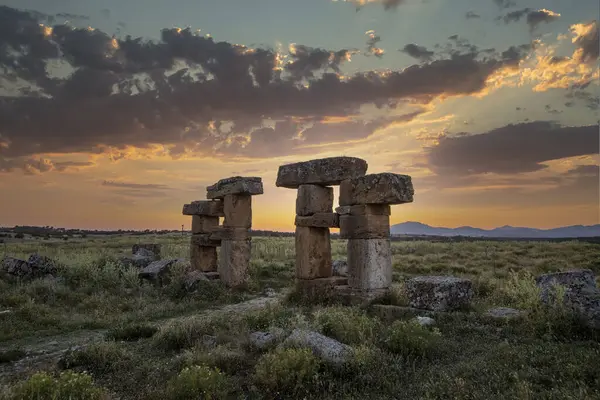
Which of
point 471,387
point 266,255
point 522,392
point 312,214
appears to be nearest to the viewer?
point 522,392

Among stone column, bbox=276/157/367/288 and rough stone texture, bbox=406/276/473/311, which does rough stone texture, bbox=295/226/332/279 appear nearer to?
stone column, bbox=276/157/367/288

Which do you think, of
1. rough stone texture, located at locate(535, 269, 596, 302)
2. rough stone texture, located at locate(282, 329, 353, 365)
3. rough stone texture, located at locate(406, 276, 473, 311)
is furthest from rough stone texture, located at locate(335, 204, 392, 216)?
rough stone texture, located at locate(282, 329, 353, 365)

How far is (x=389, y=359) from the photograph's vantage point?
7.24 metres

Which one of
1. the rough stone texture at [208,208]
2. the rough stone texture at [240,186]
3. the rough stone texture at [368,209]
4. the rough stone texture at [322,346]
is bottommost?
the rough stone texture at [322,346]

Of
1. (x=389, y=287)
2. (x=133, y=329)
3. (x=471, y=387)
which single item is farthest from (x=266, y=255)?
(x=471, y=387)

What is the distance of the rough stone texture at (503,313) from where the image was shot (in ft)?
31.0

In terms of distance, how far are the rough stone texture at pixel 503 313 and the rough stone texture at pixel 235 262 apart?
8.94 m

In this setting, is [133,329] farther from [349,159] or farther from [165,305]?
[349,159]

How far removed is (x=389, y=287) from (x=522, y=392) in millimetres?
7058

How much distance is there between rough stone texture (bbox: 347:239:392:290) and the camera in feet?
39.4

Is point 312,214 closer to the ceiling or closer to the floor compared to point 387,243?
closer to the ceiling

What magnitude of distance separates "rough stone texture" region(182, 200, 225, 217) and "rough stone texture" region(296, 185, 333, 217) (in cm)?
547

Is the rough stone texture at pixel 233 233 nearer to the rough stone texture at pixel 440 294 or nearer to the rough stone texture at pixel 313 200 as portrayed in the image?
the rough stone texture at pixel 313 200

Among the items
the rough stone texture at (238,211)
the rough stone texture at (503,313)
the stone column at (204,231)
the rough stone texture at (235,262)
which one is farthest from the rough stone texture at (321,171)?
the rough stone texture at (503,313)
